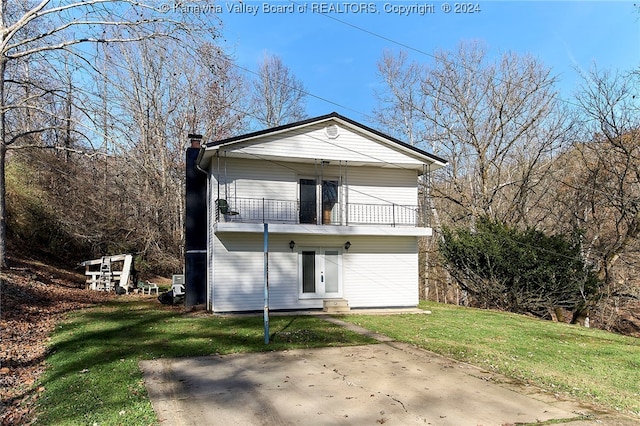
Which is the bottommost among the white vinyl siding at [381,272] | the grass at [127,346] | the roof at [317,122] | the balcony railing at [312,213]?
the grass at [127,346]

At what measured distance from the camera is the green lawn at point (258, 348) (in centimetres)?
569

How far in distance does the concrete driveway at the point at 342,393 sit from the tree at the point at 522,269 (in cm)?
1128

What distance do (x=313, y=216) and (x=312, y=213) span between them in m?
0.11

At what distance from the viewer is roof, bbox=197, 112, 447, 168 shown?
13.5 metres

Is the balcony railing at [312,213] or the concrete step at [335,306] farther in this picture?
the concrete step at [335,306]

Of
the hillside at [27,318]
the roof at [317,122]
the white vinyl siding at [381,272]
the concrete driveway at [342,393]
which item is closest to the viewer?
the concrete driveway at [342,393]

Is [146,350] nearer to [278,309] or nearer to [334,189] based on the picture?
[278,309]

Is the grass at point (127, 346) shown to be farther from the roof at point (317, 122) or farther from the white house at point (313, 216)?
the roof at point (317, 122)

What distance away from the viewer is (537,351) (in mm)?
9453

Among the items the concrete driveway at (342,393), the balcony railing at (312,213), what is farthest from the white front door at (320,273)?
the concrete driveway at (342,393)

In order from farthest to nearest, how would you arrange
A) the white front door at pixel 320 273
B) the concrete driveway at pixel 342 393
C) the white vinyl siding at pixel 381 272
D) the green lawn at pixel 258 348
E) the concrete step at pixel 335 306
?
1. the white vinyl siding at pixel 381 272
2. the white front door at pixel 320 273
3. the concrete step at pixel 335 306
4. the green lawn at pixel 258 348
5. the concrete driveway at pixel 342 393

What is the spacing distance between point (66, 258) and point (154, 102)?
10739 mm

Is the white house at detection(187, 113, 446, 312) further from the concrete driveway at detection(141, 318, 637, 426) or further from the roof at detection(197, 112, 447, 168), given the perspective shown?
the concrete driveway at detection(141, 318, 637, 426)

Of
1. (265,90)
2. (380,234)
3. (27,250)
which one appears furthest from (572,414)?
(265,90)
